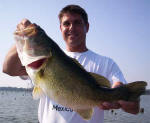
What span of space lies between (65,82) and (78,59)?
1360mm

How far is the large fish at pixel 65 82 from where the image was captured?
11.0 ft

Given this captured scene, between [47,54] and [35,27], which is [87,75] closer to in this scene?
[47,54]

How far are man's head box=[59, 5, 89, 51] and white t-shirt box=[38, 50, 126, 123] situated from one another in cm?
21

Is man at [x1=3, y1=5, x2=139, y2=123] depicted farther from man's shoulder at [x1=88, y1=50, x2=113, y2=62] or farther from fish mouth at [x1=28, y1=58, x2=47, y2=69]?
fish mouth at [x1=28, y1=58, x2=47, y2=69]

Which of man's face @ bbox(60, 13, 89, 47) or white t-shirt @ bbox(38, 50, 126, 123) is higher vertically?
man's face @ bbox(60, 13, 89, 47)

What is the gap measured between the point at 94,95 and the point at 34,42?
126cm

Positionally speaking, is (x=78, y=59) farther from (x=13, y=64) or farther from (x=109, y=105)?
(x=109, y=105)

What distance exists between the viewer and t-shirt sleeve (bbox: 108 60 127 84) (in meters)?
4.29

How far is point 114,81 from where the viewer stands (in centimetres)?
427

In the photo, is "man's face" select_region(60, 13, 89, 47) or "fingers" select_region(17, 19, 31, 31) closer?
"fingers" select_region(17, 19, 31, 31)

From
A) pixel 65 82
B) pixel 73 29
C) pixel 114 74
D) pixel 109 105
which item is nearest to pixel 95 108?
pixel 114 74

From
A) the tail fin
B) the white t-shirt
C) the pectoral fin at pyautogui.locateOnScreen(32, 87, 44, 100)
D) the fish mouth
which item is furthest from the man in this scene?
the pectoral fin at pyautogui.locateOnScreen(32, 87, 44, 100)

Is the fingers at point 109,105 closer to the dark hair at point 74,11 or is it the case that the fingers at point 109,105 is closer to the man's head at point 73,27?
the man's head at point 73,27

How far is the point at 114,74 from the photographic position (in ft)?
14.4
